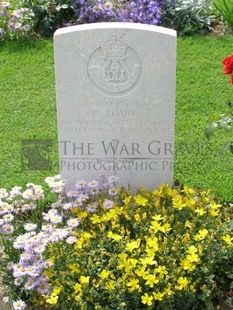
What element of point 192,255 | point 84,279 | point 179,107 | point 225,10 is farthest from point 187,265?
point 225,10

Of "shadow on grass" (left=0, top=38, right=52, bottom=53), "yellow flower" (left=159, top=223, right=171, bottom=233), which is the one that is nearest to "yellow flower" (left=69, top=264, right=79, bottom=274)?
"yellow flower" (left=159, top=223, right=171, bottom=233)

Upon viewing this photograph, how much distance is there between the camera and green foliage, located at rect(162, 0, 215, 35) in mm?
7367

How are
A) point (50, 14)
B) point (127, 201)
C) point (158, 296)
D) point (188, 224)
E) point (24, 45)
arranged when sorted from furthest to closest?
point (50, 14) < point (24, 45) < point (127, 201) < point (188, 224) < point (158, 296)

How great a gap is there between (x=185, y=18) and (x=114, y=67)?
3751 millimetres

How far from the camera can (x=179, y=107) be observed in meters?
6.01

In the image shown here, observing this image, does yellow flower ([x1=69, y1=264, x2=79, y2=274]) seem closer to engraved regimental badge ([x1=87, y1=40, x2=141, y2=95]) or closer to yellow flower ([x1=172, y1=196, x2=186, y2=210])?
yellow flower ([x1=172, y1=196, x2=186, y2=210])

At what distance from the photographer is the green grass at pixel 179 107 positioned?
16.8ft

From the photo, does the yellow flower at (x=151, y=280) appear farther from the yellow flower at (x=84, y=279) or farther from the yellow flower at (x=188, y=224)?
the yellow flower at (x=188, y=224)

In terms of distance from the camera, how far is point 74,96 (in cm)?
399

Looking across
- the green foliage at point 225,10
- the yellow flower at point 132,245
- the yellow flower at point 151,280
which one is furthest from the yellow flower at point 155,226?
the green foliage at point 225,10

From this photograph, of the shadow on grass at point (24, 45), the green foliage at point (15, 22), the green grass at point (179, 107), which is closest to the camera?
the green grass at point (179, 107)

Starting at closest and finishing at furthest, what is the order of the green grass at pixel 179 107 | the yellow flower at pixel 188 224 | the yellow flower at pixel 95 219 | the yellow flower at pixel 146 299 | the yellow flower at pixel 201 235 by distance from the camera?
1. the yellow flower at pixel 146 299
2. the yellow flower at pixel 201 235
3. the yellow flower at pixel 188 224
4. the yellow flower at pixel 95 219
5. the green grass at pixel 179 107

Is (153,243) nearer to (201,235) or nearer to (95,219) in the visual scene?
(201,235)

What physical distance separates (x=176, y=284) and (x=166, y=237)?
0.37m
